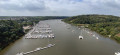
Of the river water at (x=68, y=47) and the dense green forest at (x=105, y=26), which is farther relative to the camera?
the dense green forest at (x=105, y=26)

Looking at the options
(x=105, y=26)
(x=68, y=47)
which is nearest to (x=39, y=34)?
(x=68, y=47)

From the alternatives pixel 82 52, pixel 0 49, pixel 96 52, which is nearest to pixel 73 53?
pixel 82 52

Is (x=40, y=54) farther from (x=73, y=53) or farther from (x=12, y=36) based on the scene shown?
(x=12, y=36)

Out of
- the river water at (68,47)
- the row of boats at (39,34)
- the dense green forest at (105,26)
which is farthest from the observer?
the dense green forest at (105,26)

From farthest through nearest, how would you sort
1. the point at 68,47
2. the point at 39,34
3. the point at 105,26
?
the point at 105,26
the point at 39,34
the point at 68,47

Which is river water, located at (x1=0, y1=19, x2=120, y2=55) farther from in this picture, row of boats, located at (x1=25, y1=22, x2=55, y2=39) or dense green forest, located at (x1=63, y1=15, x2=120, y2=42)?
dense green forest, located at (x1=63, y1=15, x2=120, y2=42)

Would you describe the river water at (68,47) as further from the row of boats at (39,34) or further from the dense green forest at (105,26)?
the dense green forest at (105,26)

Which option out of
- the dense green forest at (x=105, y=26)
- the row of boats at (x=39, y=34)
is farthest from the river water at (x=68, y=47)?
the dense green forest at (x=105, y=26)

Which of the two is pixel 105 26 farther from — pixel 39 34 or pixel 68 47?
pixel 39 34

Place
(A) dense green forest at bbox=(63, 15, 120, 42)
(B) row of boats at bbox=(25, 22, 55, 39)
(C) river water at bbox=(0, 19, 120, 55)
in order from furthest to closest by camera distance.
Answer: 1. (A) dense green forest at bbox=(63, 15, 120, 42)
2. (B) row of boats at bbox=(25, 22, 55, 39)
3. (C) river water at bbox=(0, 19, 120, 55)

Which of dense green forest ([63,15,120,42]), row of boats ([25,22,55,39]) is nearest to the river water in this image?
row of boats ([25,22,55,39])

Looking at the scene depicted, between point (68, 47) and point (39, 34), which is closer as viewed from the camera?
point (68, 47)
